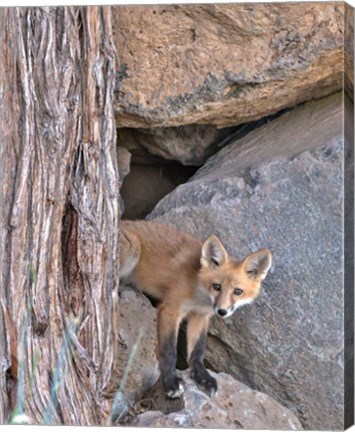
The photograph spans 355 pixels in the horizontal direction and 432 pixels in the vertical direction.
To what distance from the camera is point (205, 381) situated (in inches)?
229

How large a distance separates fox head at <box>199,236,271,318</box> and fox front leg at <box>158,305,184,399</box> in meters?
0.32

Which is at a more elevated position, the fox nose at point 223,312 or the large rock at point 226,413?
the fox nose at point 223,312

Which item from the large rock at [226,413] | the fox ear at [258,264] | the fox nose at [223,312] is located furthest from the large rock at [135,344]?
the fox ear at [258,264]

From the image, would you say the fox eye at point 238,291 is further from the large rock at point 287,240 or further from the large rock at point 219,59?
the large rock at point 219,59

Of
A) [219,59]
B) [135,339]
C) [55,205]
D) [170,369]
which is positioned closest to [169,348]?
[170,369]

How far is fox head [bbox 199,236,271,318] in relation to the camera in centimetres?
557

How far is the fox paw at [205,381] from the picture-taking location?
577 centimetres

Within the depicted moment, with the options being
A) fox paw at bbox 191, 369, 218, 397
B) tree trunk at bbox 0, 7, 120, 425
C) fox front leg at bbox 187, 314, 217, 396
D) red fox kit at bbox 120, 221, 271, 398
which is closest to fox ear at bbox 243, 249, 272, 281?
red fox kit at bbox 120, 221, 271, 398

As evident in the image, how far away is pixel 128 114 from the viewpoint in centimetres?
602

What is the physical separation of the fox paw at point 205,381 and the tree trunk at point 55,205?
0.60 m

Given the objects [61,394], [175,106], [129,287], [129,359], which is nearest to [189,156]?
[175,106]

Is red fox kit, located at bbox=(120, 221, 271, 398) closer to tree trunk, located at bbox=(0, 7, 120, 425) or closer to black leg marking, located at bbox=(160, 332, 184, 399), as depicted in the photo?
black leg marking, located at bbox=(160, 332, 184, 399)

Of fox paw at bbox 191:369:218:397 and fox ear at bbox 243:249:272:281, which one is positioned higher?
fox ear at bbox 243:249:272:281

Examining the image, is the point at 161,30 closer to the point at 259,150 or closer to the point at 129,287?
the point at 259,150
